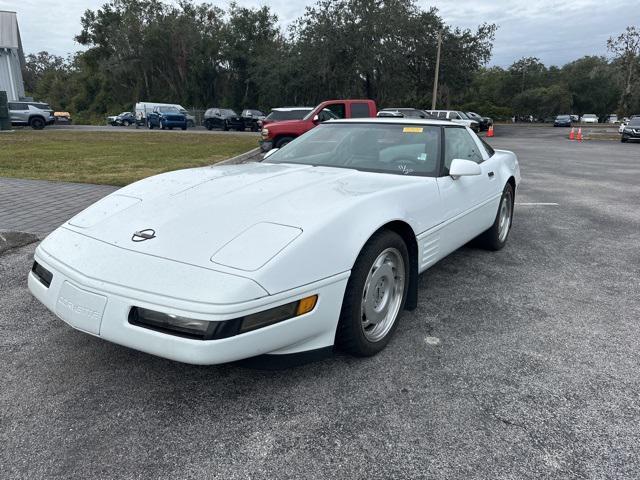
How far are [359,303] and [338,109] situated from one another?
12.1 meters

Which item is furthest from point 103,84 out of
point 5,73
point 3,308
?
point 3,308

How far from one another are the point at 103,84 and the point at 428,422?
6404 cm

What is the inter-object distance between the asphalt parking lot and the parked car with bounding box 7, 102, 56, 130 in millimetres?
29472

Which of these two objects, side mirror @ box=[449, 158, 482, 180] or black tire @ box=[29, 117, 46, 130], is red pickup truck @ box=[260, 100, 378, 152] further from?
black tire @ box=[29, 117, 46, 130]

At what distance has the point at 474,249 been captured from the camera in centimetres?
462

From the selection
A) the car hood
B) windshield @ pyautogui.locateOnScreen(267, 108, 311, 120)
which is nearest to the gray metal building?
windshield @ pyautogui.locateOnScreen(267, 108, 311, 120)

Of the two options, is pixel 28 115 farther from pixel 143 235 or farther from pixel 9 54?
pixel 143 235

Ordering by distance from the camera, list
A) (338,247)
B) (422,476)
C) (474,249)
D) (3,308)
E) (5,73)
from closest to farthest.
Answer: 1. (422,476)
2. (338,247)
3. (3,308)
4. (474,249)
5. (5,73)

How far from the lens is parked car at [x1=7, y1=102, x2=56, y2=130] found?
27219 mm

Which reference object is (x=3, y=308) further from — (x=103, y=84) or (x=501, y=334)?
(x=103, y=84)

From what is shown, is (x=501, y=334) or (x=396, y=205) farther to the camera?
(x=501, y=334)

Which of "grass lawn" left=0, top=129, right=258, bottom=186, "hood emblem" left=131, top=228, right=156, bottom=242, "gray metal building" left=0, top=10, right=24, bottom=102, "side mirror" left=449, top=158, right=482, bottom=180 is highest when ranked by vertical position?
"gray metal building" left=0, top=10, right=24, bottom=102

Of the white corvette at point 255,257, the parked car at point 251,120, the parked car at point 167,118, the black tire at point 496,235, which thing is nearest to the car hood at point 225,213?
the white corvette at point 255,257

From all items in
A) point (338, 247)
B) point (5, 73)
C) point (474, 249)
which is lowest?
point (474, 249)
